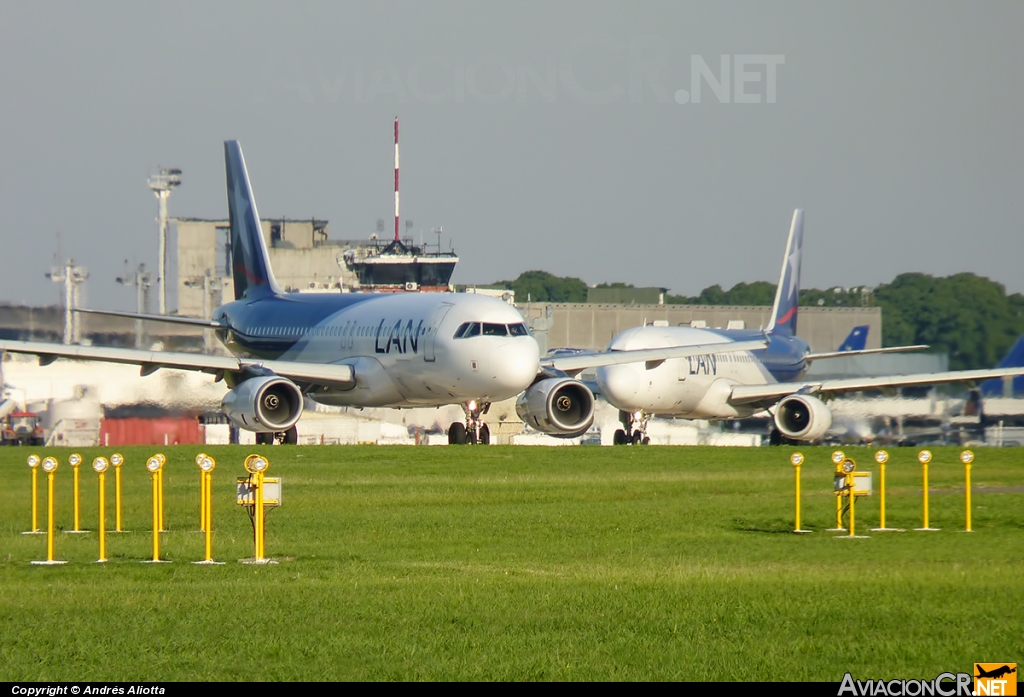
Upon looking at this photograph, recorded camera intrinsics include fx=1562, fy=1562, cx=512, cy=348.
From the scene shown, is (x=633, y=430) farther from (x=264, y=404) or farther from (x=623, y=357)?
(x=264, y=404)

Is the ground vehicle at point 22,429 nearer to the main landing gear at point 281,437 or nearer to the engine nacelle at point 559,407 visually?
the main landing gear at point 281,437

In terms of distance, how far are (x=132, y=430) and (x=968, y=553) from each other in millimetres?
38279

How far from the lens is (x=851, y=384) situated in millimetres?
43000

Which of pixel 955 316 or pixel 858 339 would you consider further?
pixel 858 339

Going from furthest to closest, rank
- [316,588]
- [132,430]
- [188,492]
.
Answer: [132,430] → [188,492] → [316,588]

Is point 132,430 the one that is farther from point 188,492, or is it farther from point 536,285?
point 536,285

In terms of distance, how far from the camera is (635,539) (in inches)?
631

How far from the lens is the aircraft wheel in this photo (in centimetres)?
3772

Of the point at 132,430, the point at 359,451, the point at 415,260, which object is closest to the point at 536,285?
the point at 415,260

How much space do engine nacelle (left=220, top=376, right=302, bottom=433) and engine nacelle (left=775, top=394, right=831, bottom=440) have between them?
13.3 m

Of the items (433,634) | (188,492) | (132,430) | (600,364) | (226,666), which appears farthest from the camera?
(132,430)

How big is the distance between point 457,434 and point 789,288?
79.9ft

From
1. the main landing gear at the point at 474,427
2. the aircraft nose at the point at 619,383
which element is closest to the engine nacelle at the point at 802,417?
the aircraft nose at the point at 619,383

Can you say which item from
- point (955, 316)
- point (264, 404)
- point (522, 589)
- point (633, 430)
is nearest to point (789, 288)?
point (955, 316)
